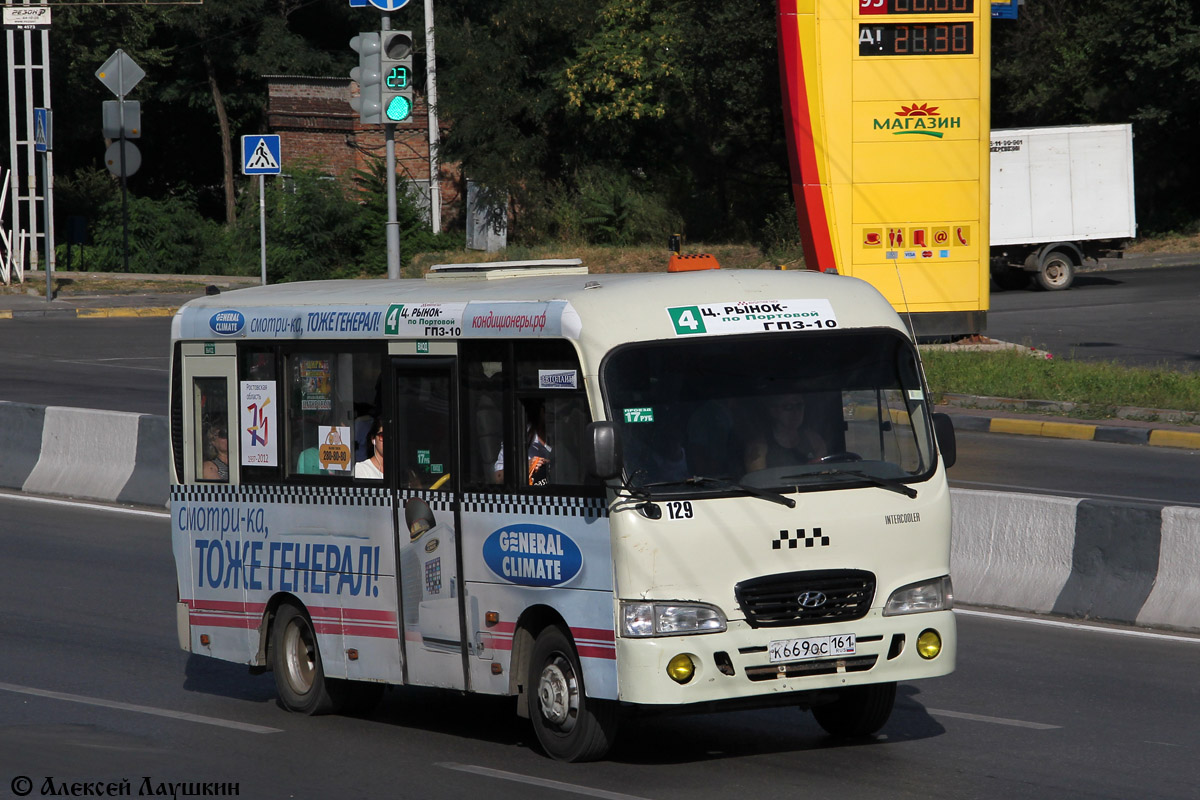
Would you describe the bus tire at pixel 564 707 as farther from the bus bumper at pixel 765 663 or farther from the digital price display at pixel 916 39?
the digital price display at pixel 916 39

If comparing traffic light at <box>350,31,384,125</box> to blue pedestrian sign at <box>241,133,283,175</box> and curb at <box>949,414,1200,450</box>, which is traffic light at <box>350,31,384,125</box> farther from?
blue pedestrian sign at <box>241,133,283,175</box>

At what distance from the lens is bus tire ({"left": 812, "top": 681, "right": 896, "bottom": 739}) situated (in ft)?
26.5

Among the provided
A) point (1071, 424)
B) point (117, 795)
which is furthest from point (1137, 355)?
point (117, 795)

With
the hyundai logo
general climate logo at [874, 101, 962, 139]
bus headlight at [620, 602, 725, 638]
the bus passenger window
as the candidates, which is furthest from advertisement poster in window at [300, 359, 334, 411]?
general climate logo at [874, 101, 962, 139]

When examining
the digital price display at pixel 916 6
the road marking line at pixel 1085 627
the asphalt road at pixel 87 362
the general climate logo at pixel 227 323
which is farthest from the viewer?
the digital price display at pixel 916 6

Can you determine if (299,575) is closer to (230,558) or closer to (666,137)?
(230,558)

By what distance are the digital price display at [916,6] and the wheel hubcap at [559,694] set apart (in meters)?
20.0

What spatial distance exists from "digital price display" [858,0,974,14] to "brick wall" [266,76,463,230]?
27.9 meters

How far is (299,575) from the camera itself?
9.19 m

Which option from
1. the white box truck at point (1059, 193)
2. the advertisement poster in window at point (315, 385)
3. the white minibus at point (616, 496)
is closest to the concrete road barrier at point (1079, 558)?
the white minibus at point (616, 496)

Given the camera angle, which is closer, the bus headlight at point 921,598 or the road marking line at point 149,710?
the bus headlight at point 921,598

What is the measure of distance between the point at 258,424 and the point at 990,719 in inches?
166

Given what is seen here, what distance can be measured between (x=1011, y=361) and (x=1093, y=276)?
59.6ft

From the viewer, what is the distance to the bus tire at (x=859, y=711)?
26.5 feet
